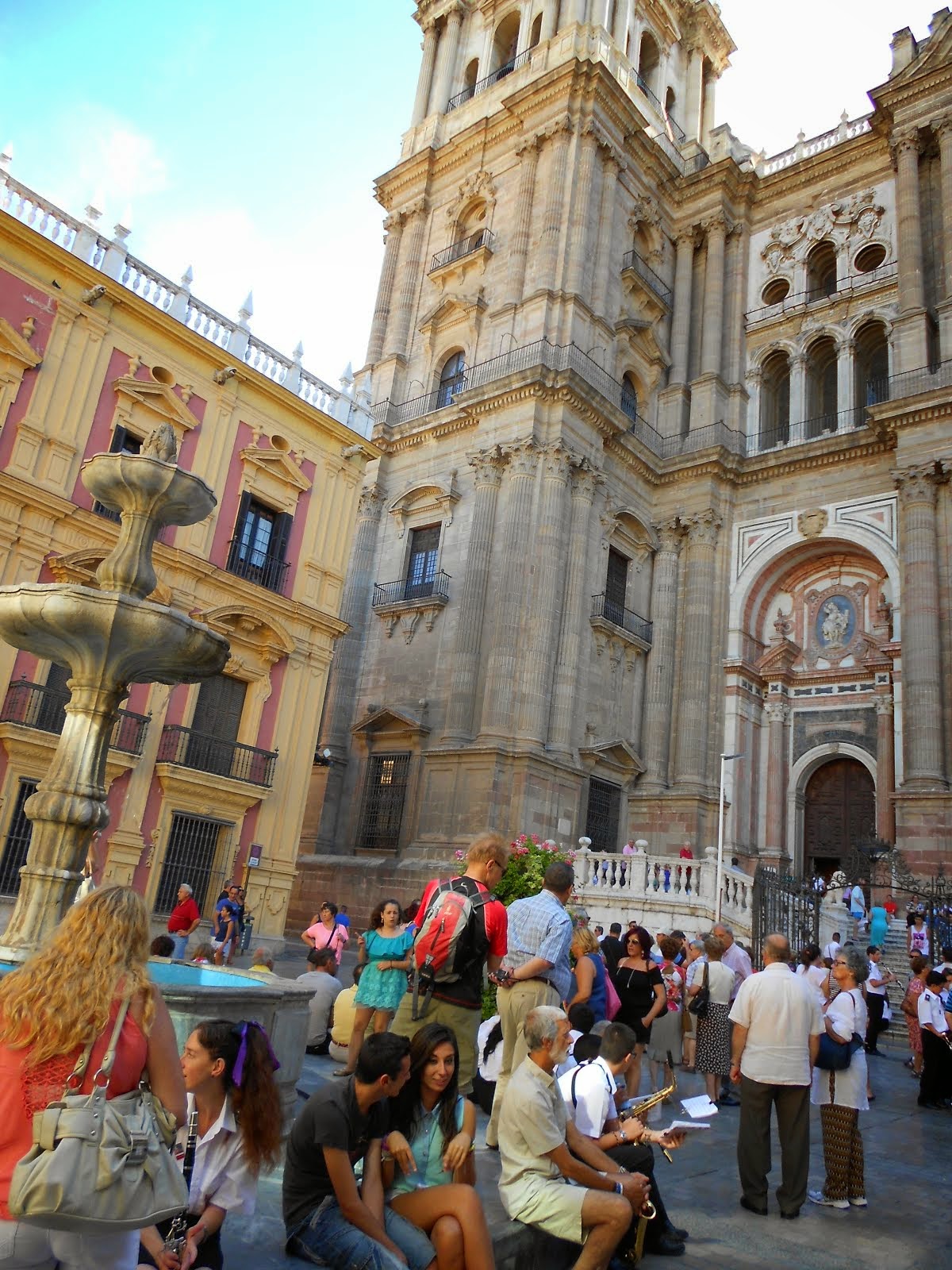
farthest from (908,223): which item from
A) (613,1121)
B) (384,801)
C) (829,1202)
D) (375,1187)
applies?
(375,1187)

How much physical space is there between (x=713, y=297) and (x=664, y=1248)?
28952mm

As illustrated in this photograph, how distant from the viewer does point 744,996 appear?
6586mm

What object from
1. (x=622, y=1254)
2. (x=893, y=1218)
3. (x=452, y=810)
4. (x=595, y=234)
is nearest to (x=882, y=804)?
(x=452, y=810)

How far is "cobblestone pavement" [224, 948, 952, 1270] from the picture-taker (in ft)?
16.7

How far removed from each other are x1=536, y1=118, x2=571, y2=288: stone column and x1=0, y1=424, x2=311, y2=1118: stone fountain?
19923mm

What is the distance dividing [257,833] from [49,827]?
11.8m

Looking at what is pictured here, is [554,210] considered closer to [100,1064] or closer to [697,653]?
[697,653]

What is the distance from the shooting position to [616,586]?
86.9ft

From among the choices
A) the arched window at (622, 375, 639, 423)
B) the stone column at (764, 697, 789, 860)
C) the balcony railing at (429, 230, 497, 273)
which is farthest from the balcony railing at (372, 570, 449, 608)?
the balcony railing at (429, 230, 497, 273)

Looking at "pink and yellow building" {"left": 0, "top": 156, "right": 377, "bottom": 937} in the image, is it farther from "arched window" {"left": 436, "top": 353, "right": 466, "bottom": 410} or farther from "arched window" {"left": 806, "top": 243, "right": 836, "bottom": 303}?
"arched window" {"left": 806, "top": 243, "right": 836, "bottom": 303}

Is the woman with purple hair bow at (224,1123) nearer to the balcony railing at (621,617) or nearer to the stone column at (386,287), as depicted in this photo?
the balcony railing at (621,617)

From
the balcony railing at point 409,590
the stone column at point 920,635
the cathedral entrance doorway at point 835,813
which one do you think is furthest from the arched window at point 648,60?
the cathedral entrance doorway at point 835,813

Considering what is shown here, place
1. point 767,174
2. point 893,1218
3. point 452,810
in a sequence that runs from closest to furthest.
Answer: point 893,1218
point 452,810
point 767,174

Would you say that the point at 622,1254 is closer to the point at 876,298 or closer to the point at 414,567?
the point at 414,567
